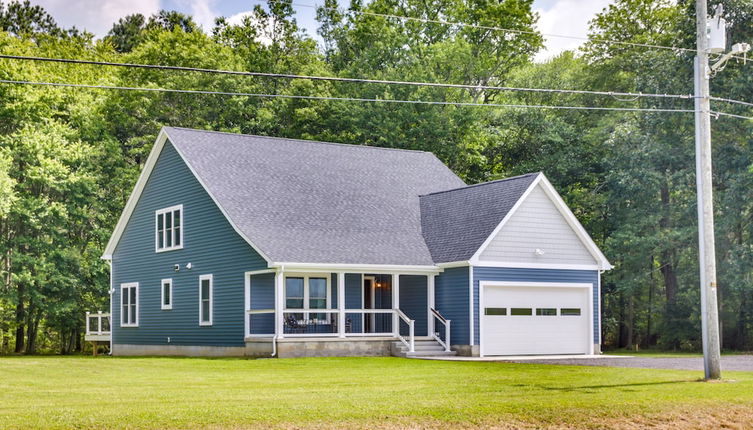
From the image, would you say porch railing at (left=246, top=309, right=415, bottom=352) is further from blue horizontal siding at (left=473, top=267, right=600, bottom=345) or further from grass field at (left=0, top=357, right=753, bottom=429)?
grass field at (left=0, top=357, right=753, bottom=429)

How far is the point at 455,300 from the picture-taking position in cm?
→ 2984

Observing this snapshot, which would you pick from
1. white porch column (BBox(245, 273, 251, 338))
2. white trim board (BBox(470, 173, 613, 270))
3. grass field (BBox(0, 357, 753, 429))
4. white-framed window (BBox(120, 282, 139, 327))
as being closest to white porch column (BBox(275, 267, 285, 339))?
white porch column (BBox(245, 273, 251, 338))

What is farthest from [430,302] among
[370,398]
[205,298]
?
[370,398]

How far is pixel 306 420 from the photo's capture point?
13.4 m

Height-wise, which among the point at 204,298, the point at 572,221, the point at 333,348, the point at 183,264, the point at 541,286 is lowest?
the point at 333,348

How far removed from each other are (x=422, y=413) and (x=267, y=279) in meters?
16.1

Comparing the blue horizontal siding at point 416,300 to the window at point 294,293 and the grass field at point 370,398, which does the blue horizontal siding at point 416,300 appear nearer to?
the window at point 294,293

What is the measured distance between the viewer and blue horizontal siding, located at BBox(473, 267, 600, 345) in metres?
29.2

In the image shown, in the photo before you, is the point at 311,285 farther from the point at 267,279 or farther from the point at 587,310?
the point at 587,310

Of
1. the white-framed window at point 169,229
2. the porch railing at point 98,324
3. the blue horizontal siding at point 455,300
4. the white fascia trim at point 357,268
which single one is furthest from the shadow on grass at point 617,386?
the porch railing at point 98,324

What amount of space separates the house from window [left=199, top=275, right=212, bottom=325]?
0.05m

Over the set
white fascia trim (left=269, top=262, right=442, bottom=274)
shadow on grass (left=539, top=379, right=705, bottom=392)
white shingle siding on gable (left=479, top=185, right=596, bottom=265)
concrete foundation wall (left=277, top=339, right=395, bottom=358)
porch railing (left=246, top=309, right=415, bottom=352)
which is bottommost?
A: shadow on grass (left=539, top=379, right=705, bottom=392)

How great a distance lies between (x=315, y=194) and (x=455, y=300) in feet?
20.1

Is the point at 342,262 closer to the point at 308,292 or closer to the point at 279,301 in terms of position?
the point at 308,292
